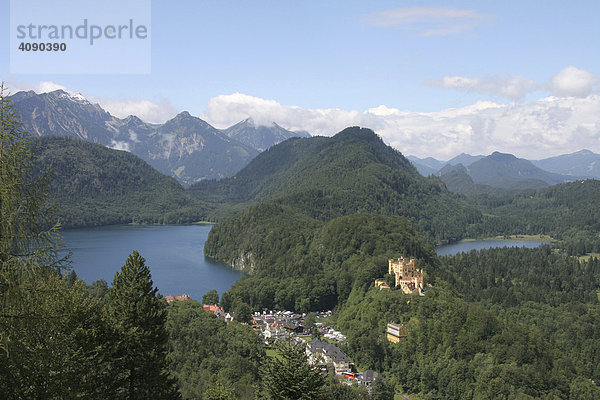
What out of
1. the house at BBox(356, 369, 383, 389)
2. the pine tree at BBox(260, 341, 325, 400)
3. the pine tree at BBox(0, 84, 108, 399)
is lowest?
the house at BBox(356, 369, 383, 389)

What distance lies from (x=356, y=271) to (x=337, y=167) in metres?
111

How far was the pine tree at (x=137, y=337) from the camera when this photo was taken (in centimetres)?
1961

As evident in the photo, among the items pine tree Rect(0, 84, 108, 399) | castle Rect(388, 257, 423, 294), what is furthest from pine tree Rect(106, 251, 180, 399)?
castle Rect(388, 257, 423, 294)

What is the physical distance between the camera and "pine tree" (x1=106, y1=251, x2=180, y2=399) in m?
19.6

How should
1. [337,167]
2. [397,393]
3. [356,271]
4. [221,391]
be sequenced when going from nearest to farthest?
1. [221,391]
2. [397,393]
3. [356,271]
4. [337,167]

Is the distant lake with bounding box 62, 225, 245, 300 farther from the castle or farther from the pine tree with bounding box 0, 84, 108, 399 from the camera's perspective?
the pine tree with bounding box 0, 84, 108, 399

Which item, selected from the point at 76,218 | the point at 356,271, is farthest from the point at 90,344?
the point at 76,218

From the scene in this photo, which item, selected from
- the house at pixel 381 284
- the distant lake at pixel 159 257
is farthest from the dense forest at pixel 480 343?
the distant lake at pixel 159 257

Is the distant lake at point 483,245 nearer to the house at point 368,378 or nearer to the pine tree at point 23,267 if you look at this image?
the house at point 368,378

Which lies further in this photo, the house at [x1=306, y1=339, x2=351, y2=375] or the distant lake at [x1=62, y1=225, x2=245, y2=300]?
the distant lake at [x1=62, y1=225, x2=245, y2=300]

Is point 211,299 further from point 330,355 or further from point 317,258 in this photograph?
point 330,355

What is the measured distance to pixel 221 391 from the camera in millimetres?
22062

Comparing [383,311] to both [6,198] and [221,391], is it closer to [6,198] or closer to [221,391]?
[221,391]

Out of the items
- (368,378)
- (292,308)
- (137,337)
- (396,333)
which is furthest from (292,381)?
(292,308)
